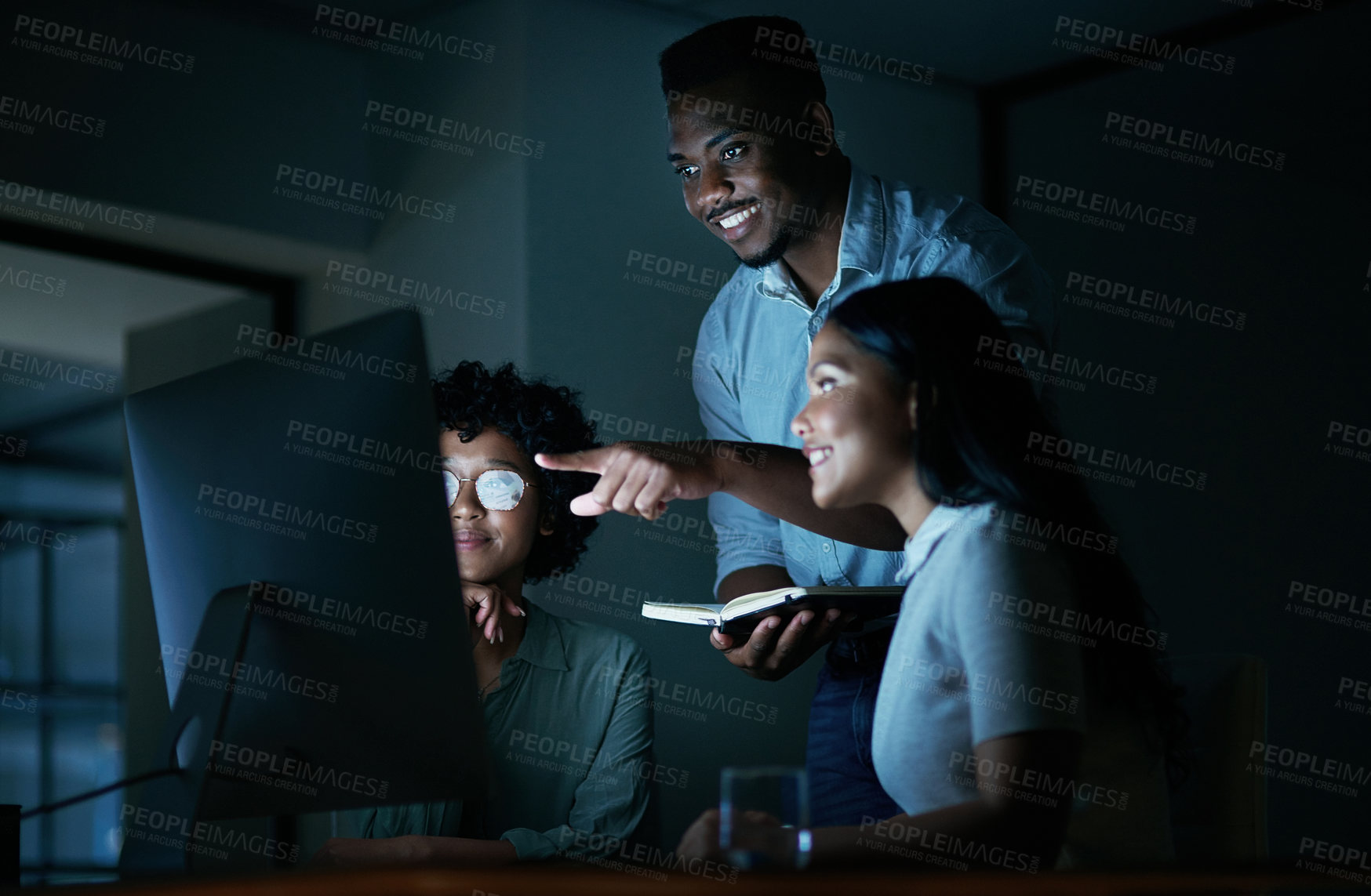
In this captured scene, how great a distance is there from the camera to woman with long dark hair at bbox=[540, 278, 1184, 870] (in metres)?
1.15

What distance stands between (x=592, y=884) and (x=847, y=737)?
113cm

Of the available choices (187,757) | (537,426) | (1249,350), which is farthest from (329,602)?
(1249,350)

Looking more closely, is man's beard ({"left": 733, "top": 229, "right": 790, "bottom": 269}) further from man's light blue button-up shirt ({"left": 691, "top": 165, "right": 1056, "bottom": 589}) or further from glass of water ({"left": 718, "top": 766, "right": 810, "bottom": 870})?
glass of water ({"left": 718, "top": 766, "right": 810, "bottom": 870})

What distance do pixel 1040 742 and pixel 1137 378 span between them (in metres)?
2.60

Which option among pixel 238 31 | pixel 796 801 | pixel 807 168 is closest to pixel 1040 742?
pixel 796 801

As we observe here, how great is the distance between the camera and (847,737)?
1852 mm

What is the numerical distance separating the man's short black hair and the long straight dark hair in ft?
3.56

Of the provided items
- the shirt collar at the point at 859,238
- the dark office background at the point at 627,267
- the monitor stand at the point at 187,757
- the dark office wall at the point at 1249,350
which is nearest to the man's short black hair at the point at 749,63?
the shirt collar at the point at 859,238

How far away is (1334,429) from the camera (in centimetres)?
331

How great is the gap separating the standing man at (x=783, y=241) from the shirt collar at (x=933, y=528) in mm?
630

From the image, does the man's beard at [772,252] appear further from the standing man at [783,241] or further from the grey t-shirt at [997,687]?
the grey t-shirt at [997,687]

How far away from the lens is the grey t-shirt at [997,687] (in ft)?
3.87

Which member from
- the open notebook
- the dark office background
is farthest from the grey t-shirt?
the dark office background

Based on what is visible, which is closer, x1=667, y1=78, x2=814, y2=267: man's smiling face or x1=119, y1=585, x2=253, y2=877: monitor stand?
x1=119, y1=585, x2=253, y2=877: monitor stand
